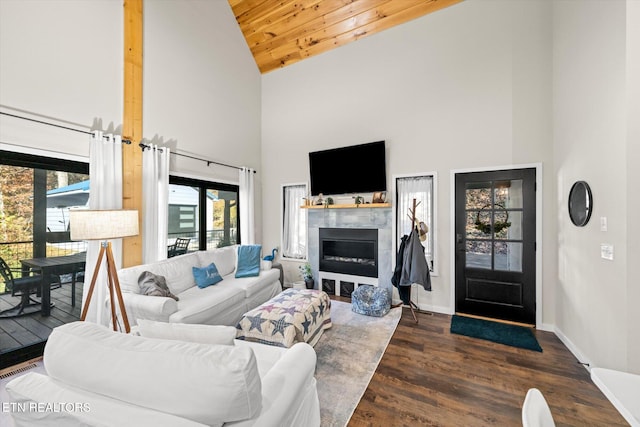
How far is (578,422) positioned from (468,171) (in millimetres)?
2666

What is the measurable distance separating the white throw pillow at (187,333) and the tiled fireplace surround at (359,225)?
2.97 meters

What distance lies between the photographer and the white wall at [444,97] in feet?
10.1

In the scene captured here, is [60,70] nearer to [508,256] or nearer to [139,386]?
[139,386]

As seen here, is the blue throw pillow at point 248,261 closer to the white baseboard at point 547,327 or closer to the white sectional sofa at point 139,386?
the white sectional sofa at point 139,386

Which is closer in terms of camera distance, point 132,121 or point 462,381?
point 462,381

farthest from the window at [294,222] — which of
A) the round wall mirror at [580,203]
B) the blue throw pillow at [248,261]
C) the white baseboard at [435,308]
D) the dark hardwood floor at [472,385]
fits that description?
the round wall mirror at [580,203]

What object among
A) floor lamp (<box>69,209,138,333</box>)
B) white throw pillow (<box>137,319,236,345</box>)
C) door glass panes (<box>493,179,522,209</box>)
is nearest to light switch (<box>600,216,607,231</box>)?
door glass panes (<box>493,179,522,209</box>)

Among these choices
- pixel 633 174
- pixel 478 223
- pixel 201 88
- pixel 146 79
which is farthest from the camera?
pixel 201 88

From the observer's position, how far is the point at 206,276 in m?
3.26

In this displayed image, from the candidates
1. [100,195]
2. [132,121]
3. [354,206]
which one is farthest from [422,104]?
[100,195]

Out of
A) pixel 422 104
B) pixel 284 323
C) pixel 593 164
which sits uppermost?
pixel 422 104

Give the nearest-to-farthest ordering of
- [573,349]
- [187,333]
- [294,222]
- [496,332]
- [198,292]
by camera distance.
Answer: [187,333], [573,349], [496,332], [198,292], [294,222]

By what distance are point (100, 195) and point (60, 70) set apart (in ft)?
4.25

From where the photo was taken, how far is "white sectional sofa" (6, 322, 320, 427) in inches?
35.7
